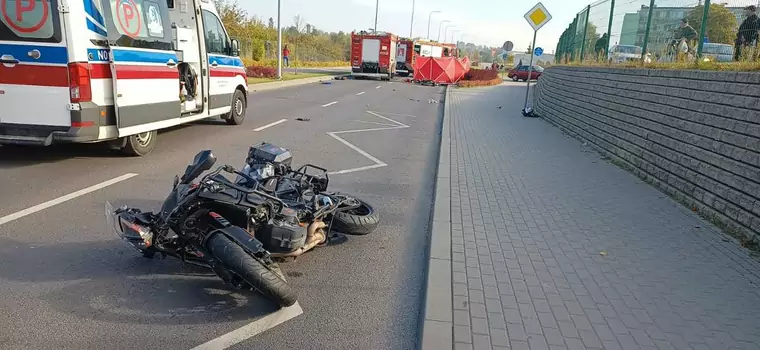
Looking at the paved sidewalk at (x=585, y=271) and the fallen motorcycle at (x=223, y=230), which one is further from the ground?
the fallen motorcycle at (x=223, y=230)

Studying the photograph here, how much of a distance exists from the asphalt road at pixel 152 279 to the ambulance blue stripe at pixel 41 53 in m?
1.42

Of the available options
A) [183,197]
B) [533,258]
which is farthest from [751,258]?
[183,197]

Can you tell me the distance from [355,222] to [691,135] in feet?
15.3

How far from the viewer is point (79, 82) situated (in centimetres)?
639

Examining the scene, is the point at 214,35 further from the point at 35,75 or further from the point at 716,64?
the point at 716,64

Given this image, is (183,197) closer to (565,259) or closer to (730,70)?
(565,259)

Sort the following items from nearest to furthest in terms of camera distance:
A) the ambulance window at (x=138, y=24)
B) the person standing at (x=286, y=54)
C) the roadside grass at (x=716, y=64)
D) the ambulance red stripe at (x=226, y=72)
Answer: the roadside grass at (x=716, y=64) < the ambulance window at (x=138, y=24) < the ambulance red stripe at (x=226, y=72) < the person standing at (x=286, y=54)

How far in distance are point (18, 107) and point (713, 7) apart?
32.2ft

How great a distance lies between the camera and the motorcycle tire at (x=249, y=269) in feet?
11.1

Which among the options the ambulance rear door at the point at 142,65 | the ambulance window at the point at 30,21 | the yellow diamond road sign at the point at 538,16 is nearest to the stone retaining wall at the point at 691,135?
the yellow diamond road sign at the point at 538,16

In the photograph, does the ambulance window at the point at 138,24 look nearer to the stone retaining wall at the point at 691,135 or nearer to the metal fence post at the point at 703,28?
the stone retaining wall at the point at 691,135

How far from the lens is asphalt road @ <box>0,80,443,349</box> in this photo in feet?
10.7

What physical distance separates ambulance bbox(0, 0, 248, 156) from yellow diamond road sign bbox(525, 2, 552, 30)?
11496 mm

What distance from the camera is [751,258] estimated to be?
4.79m
